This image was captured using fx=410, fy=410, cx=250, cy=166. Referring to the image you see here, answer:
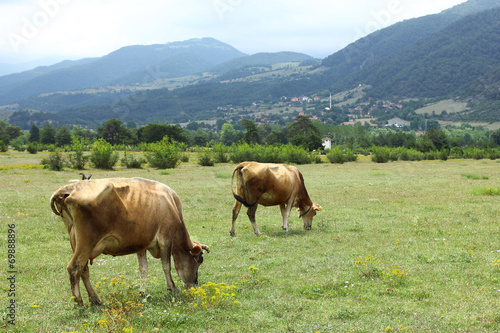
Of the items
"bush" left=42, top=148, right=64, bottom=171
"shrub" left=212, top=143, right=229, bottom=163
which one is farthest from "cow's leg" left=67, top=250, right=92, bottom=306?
"shrub" left=212, top=143, right=229, bottom=163

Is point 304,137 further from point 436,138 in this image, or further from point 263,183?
point 263,183

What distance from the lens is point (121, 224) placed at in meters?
6.85

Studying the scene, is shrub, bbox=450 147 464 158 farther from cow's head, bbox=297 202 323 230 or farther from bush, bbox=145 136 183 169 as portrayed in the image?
cow's head, bbox=297 202 323 230

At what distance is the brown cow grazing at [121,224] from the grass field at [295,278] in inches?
25.1

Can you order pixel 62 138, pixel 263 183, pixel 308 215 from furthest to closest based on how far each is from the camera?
pixel 62 138, pixel 308 215, pixel 263 183

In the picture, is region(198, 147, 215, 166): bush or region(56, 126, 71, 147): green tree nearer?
region(198, 147, 215, 166): bush

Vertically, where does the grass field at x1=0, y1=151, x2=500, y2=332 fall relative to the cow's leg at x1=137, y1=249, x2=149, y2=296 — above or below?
below

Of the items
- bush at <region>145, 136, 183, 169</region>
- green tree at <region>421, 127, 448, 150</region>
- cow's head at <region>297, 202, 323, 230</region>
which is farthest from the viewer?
green tree at <region>421, 127, 448, 150</region>

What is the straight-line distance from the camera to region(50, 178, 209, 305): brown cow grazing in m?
6.46

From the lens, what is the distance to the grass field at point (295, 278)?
652cm

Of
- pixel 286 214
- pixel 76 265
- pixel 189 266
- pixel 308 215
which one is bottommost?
pixel 308 215

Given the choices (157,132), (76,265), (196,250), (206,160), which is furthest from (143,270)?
(157,132)

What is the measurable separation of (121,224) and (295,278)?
13.4ft

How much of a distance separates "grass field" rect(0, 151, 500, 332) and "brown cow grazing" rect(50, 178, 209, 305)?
0.64 meters
